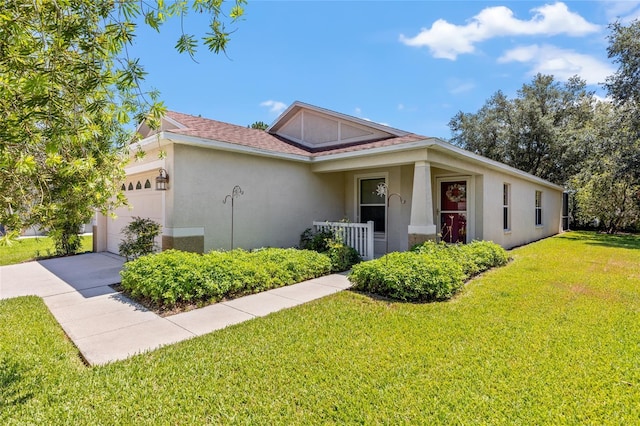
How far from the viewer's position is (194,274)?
5.68m

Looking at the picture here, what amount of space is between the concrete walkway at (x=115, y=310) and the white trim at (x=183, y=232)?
1436mm

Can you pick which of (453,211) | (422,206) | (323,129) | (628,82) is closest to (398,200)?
(422,206)

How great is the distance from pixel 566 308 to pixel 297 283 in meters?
4.68

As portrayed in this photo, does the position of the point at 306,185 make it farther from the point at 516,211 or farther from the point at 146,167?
the point at 516,211

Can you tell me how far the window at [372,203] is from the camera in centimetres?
1090

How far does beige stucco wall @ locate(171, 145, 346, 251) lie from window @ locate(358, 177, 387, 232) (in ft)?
2.76

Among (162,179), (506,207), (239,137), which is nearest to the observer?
(162,179)

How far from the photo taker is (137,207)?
9984 mm

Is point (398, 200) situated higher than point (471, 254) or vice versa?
point (398, 200)

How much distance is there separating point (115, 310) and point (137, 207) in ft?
17.9

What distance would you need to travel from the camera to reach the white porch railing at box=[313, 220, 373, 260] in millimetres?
8945

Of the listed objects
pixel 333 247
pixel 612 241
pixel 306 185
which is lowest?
pixel 612 241

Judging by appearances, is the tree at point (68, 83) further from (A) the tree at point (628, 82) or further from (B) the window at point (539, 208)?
(A) the tree at point (628, 82)

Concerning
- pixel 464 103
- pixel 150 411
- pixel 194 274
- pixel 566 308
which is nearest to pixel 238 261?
pixel 194 274
